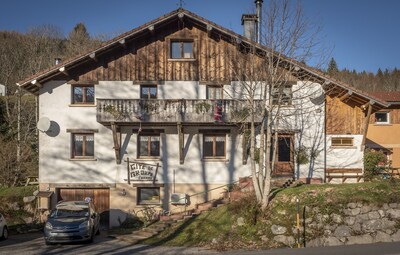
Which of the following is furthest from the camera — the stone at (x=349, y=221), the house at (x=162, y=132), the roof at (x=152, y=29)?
the house at (x=162, y=132)

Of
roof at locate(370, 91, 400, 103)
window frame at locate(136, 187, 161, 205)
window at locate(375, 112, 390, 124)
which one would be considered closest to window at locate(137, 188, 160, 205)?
window frame at locate(136, 187, 161, 205)

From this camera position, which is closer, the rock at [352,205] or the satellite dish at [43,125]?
the rock at [352,205]

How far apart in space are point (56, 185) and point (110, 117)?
5358 mm

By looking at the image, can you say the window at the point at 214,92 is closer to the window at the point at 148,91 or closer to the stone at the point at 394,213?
the window at the point at 148,91

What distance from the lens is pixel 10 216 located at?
24438mm

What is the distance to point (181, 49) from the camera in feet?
80.2

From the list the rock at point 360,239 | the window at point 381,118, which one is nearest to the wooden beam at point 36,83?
the rock at point 360,239

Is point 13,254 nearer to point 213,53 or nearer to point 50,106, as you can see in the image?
point 50,106

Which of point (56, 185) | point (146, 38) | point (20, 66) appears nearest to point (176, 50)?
point (146, 38)

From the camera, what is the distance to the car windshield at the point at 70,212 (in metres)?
18.6

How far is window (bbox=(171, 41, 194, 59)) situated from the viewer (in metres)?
24.4

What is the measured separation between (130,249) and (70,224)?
9.91 ft

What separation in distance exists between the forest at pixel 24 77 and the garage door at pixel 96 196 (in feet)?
20.2

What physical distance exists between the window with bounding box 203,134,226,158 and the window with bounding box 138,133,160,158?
2.74m
